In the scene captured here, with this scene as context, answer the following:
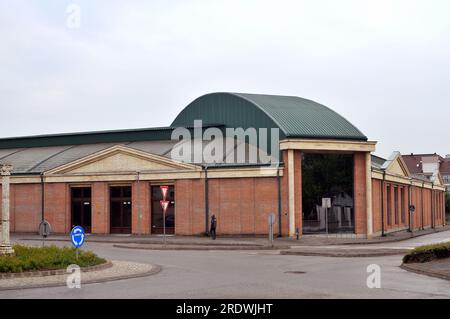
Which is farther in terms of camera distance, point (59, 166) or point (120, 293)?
point (59, 166)

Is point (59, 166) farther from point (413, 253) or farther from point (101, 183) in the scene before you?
point (413, 253)

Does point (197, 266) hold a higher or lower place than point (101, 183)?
lower

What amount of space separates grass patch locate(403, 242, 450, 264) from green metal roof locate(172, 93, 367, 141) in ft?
63.9

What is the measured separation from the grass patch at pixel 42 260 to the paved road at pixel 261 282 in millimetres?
2639

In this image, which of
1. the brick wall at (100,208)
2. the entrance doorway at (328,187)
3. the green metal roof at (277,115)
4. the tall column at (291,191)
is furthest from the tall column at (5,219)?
the entrance doorway at (328,187)

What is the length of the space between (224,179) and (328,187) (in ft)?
41.6

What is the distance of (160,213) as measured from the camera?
46.1 metres

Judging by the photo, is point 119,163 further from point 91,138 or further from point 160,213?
point 91,138

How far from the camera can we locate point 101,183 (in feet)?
155

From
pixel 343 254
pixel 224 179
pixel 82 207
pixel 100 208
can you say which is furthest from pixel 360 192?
pixel 82 207

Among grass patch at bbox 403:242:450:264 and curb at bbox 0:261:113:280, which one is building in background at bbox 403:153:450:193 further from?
curb at bbox 0:261:113:280

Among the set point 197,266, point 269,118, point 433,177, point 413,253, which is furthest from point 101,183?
point 433,177
